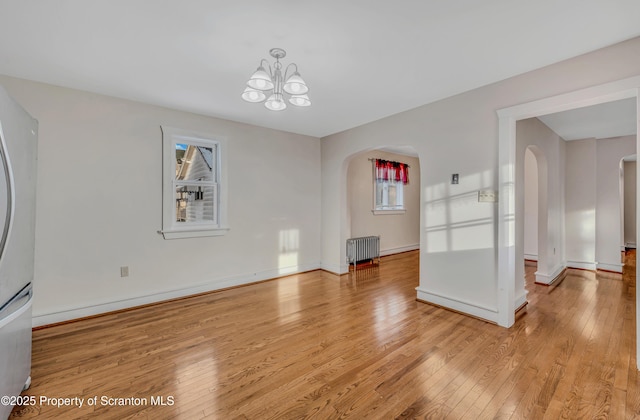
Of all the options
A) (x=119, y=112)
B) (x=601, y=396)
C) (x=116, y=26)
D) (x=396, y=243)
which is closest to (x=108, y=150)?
(x=119, y=112)

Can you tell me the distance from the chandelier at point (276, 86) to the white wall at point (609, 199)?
20.3 feet

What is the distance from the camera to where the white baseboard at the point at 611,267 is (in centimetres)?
494

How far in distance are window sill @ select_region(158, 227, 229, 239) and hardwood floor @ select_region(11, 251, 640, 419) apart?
917mm

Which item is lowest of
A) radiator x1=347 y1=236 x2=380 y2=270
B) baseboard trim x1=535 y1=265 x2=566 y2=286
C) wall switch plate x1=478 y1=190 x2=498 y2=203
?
baseboard trim x1=535 y1=265 x2=566 y2=286

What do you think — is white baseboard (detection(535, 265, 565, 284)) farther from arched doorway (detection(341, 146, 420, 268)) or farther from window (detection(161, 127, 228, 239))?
window (detection(161, 127, 228, 239))

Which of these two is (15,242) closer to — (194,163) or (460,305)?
(194,163)

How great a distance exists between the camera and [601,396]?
6.10ft

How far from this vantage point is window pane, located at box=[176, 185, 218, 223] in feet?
12.9

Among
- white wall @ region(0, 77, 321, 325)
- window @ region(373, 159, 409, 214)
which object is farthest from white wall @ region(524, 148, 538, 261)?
white wall @ region(0, 77, 321, 325)

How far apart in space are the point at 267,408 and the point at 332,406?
43 cm

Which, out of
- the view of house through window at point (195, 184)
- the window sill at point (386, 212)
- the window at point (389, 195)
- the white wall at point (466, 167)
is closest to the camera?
the white wall at point (466, 167)

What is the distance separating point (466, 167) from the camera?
3.20 m

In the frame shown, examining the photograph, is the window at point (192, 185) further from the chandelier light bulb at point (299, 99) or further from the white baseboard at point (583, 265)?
the white baseboard at point (583, 265)

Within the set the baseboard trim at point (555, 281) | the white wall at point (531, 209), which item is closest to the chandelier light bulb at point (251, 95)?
the baseboard trim at point (555, 281)
